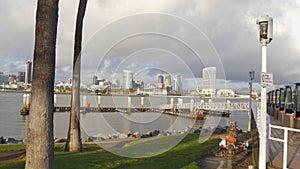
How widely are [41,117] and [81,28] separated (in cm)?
612

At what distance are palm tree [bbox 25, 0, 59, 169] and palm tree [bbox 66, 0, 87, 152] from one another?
540cm

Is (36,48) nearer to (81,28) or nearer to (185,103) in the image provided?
(81,28)

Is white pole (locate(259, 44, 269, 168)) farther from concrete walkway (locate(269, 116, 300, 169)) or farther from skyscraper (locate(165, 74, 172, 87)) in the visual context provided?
skyscraper (locate(165, 74, 172, 87))

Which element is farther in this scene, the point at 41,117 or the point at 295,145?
the point at 295,145

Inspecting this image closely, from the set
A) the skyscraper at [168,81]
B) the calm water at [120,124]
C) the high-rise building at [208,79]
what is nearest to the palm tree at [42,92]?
the high-rise building at [208,79]

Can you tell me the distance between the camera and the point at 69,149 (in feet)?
35.4

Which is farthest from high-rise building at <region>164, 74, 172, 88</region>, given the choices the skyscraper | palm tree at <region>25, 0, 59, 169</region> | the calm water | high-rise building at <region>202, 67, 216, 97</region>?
palm tree at <region>25, 0, 59, 169</region>

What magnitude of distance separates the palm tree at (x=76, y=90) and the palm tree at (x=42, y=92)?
540 centimetres

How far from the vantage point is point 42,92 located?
528 cm

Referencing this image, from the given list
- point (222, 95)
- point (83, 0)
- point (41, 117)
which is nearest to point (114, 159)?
point (41, 117)

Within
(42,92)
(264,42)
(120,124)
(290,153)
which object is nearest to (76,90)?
(42,92)

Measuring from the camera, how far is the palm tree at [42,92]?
207 inches

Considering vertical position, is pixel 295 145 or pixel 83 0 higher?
pixel 83 0

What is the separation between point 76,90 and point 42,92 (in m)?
5.83
